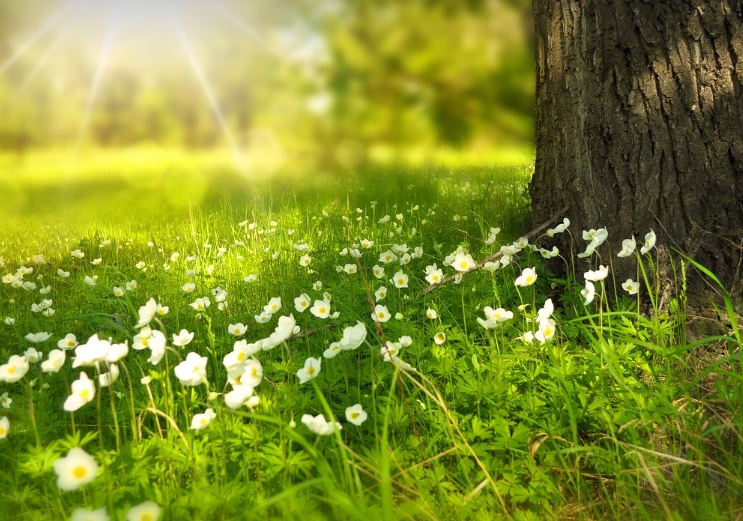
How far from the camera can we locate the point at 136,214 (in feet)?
17.6

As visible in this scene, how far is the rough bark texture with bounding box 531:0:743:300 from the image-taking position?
2.11m

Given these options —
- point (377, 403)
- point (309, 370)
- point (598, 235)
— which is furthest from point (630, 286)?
point (309, 370)

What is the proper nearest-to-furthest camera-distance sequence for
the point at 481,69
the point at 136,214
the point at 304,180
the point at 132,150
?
the point at 481,69 → the point at 136,214 → the point at 304,180 → the point at 132,150

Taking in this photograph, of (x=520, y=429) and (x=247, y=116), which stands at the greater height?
(x=247, y=116)

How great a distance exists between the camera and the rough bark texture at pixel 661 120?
2107mm

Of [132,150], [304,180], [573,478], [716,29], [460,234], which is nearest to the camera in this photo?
[573,478]

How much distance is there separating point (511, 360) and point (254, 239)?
8.54 ft

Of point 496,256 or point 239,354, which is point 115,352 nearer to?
point 239,354

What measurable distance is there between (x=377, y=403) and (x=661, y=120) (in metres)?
1.56

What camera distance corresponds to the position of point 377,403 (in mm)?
1784

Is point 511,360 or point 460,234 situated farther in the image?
point 460,234

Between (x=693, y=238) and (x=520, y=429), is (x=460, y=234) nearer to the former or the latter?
(x=693, y=238)

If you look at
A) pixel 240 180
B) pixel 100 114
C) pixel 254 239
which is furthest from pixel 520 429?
pixel 100 114

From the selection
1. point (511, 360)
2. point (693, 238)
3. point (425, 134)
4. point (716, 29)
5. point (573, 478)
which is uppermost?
point (716, 29)
